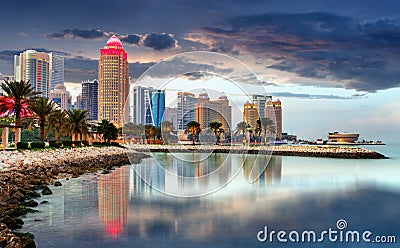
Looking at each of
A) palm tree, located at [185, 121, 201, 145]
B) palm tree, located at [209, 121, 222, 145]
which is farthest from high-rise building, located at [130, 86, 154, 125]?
palm tree, located at [185, 121, 201, 145]

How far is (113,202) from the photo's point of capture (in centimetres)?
1798

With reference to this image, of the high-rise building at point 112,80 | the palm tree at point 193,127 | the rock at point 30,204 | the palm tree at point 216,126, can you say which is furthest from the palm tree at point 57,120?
the high-rise building at point 112,80

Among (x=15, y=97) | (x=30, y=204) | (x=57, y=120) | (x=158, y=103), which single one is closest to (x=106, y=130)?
(x=57, y=120)

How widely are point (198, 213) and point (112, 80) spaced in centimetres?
16418

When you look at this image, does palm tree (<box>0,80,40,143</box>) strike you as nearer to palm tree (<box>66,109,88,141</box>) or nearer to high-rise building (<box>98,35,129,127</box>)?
palm tree (<box>66,109,88,141</box>)

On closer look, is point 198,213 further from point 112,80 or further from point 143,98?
point 112,80

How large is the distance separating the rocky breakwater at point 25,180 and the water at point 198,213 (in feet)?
1.93

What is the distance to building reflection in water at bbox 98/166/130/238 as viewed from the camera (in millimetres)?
13316

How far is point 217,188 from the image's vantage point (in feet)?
72.9

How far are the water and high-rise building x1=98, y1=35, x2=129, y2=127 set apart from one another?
487 feet

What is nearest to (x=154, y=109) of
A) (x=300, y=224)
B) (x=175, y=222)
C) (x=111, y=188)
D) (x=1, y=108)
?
(x=111, y=188)

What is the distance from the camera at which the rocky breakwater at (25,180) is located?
10.2 meters

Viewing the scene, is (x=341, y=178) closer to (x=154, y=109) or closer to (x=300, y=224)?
(x=154, y=109)

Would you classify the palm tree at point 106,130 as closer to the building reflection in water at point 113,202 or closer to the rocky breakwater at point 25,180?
the rocky breakwater at point 25,180
